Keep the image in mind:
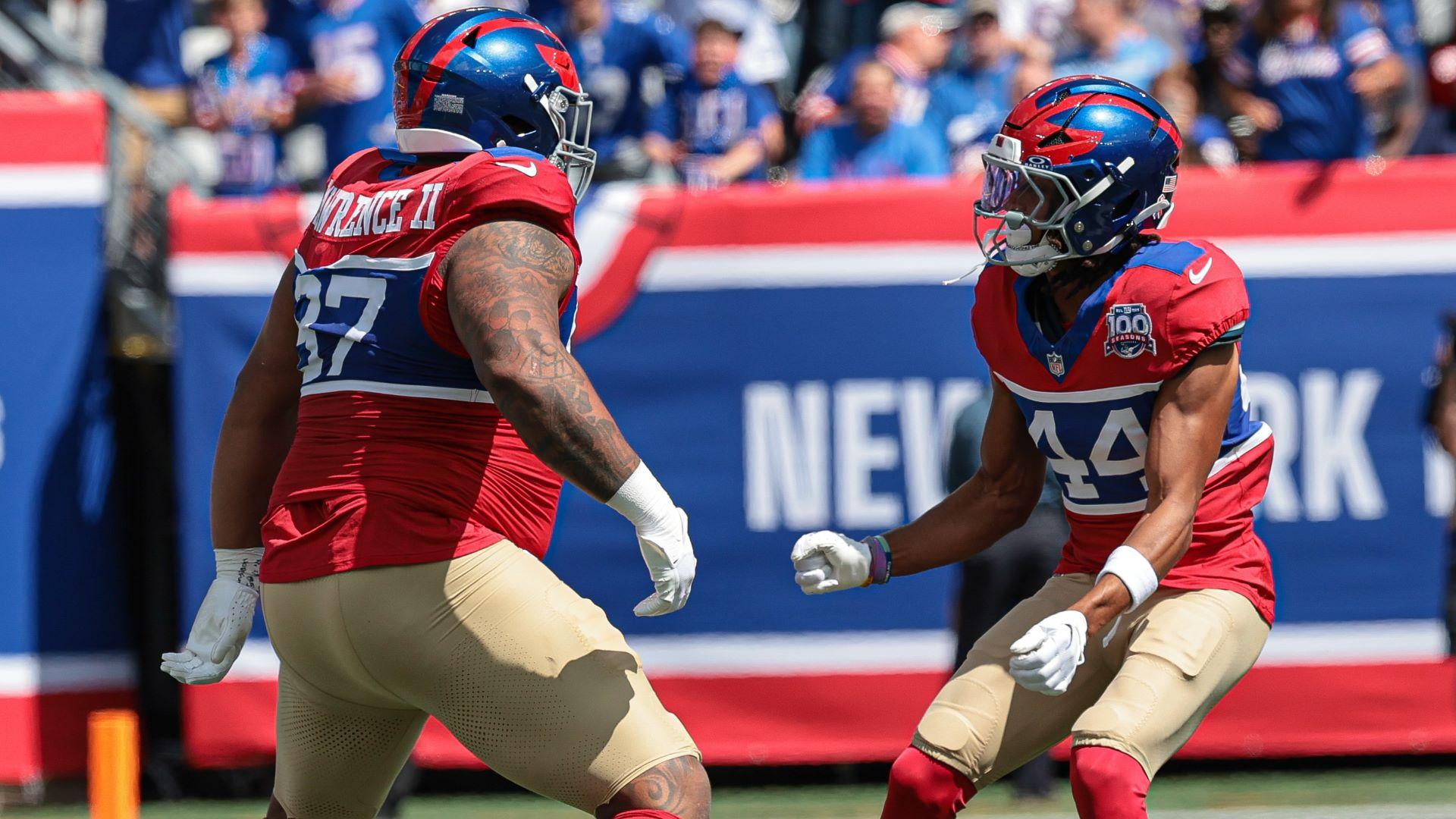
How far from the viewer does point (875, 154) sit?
7.09 metres

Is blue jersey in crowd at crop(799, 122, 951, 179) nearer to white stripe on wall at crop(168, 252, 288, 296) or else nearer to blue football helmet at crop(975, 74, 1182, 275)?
white stripe on wall at crop(168, 252, 288, 296)

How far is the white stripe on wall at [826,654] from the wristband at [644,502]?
3.34 m

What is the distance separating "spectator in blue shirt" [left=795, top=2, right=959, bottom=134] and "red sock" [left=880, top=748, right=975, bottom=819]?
442cm

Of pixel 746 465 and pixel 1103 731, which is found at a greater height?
pixel 1103 731

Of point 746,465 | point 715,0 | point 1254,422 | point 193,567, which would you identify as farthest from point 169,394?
point 1254,422

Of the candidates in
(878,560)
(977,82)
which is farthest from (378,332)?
(977,82)

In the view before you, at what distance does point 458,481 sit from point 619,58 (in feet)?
15.3

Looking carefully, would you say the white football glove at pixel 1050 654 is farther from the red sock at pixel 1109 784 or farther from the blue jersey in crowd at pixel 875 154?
the blue jersey in crowd at pixel 875 154

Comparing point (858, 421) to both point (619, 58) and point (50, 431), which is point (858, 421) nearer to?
point (619, 58)

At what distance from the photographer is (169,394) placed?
6.60 meters

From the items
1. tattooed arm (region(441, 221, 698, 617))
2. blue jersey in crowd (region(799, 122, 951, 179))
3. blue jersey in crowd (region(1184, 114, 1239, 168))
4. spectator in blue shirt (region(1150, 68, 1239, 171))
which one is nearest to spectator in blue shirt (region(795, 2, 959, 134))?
blue jersey in crowd (region(799, 122, 951, 179))

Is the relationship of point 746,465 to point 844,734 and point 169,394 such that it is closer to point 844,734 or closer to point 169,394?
point 844,734

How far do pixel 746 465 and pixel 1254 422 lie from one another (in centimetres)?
287

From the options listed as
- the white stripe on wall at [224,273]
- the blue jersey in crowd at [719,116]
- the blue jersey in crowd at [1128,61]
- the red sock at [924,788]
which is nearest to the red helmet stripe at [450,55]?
the red sock at [924,788]
